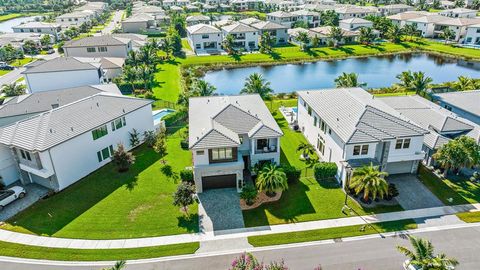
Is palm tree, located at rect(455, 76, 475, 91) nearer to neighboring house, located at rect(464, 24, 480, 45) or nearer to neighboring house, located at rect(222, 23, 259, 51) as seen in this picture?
neighboring house, located at rect(464, 24, 480, 45)

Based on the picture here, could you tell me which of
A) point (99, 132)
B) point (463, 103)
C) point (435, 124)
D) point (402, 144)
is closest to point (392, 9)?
point (463, 103)

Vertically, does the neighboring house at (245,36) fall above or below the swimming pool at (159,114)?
above

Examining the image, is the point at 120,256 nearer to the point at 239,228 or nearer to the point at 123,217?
the point at 123,217

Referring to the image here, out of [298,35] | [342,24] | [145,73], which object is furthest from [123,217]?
[342,24]

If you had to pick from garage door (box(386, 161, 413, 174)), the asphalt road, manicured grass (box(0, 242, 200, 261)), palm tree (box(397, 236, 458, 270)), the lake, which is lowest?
the asphalt road

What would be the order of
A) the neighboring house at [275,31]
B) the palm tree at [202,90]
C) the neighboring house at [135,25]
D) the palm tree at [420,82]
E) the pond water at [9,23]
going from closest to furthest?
the palm tree at [202,90]
the palm tree at [420,82]
the neighboring house at [275,31]
the neighboring house at [135,25]
the pond water at [9,23]

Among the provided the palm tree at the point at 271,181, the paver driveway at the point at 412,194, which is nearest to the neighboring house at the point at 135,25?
the palm tree at the point at 271,181

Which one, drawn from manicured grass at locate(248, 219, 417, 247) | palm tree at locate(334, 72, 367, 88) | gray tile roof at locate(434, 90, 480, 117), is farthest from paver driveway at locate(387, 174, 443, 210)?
palm tree at locate(334, 72, 367, 88)

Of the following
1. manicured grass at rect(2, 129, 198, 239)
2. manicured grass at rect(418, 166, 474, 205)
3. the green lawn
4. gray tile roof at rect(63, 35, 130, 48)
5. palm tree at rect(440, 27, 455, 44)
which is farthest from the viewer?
palm tree at rect(440, 27, 455, 44)

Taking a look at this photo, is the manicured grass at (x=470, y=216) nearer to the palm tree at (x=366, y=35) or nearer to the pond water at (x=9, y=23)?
the palm tree at (x=366, y=35)
